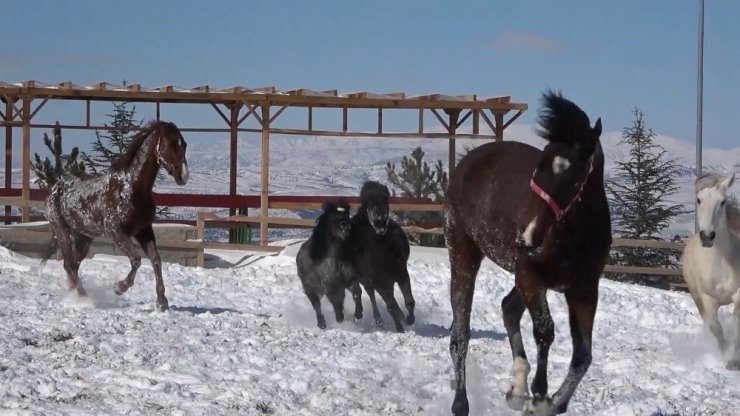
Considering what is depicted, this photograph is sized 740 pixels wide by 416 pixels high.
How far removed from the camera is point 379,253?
10.9 m

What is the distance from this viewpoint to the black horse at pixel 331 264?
10.8 meters

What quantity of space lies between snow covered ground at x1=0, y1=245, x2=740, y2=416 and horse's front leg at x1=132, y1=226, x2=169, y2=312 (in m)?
0.28

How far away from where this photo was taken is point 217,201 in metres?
22.4

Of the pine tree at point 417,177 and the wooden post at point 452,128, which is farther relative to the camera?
the pine tree at point 417,177

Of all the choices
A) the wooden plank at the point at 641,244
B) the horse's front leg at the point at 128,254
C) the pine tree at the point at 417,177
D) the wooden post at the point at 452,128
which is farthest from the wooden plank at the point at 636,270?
the pine tree at the point at 417,177

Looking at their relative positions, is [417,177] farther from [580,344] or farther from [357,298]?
[580,344]

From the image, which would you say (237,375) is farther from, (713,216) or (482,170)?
(713,216)

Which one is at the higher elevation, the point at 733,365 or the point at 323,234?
the point at 323,234

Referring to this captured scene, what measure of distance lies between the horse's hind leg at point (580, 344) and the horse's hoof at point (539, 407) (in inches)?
1.7

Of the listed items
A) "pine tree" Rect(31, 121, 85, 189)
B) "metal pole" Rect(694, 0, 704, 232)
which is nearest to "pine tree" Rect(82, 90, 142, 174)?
"pine tree" Rect(31, 121, 85, 189)

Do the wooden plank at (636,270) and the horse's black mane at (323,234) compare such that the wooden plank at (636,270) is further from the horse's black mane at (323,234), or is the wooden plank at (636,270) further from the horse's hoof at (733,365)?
the horse's hoof at (733,365)

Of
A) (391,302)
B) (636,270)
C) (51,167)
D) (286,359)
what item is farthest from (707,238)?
(51,167)

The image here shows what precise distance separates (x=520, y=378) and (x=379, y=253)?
16.3 ft

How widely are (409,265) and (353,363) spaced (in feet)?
27.3
